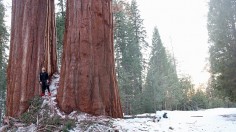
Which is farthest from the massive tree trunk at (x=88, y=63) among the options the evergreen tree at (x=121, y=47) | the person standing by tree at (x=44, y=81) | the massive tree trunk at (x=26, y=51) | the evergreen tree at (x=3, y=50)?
the evergreen tree at (x=121, y=47)

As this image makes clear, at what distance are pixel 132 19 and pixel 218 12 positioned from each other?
25.0m

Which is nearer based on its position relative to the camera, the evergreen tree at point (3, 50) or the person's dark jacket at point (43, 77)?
the person's dark jacket at point (43, 77)

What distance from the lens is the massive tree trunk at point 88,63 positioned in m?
7.54

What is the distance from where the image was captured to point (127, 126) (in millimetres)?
7066

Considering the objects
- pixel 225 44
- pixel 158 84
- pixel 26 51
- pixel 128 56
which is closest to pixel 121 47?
pixel 128 56

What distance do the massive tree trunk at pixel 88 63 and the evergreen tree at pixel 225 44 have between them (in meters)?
12.1

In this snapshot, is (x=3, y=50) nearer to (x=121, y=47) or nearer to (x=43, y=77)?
(x=121, y=47)

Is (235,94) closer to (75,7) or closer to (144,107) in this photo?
(75,7)

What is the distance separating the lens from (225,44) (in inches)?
718

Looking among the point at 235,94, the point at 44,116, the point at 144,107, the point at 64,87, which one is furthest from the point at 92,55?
the point at 144,107

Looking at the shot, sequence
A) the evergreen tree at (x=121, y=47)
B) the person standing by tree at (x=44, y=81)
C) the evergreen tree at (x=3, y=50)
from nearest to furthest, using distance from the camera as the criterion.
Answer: the person standing by tree at (x=44, y=81), the evergreen tree at (x=3, y=50), the evergreen tree at (x=121, y=47)

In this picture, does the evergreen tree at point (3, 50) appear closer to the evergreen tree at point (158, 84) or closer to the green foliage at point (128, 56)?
the green foliage at point (128, 56)

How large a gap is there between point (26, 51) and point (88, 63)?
93.9 inches

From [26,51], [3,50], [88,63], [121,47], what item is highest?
[121,47]
